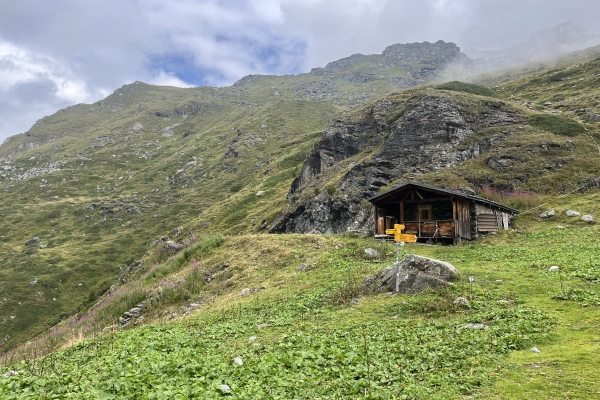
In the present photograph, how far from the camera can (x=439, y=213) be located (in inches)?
1266

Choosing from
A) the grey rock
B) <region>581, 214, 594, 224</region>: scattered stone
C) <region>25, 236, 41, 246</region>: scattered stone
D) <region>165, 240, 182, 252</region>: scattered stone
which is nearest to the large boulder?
the grey rock

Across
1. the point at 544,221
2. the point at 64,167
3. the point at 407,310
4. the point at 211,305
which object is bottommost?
the point at 211,305

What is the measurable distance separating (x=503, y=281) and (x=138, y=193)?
5230 inches

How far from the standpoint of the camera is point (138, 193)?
128 m

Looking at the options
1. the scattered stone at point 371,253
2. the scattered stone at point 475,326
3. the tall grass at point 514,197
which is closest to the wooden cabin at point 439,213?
the tall grass at point 514,197

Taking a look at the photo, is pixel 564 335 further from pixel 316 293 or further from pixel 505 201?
pixel 505 201

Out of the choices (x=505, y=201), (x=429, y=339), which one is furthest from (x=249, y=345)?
(x=505, y=201)

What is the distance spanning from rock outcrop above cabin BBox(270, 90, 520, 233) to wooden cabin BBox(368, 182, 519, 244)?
8250mm

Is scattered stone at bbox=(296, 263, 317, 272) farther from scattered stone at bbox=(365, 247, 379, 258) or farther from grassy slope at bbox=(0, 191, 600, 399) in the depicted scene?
scattered stone at bbox=(365, 247, 379, 258)

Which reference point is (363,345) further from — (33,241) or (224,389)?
(33,241)

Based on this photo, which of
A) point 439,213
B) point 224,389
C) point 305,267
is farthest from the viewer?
point 439,213

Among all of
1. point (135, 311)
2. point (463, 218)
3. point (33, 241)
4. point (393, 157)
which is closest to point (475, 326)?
point (135, 311)

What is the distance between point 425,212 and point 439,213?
131 centimetres

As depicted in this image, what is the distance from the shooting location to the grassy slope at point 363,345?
6840 mm
